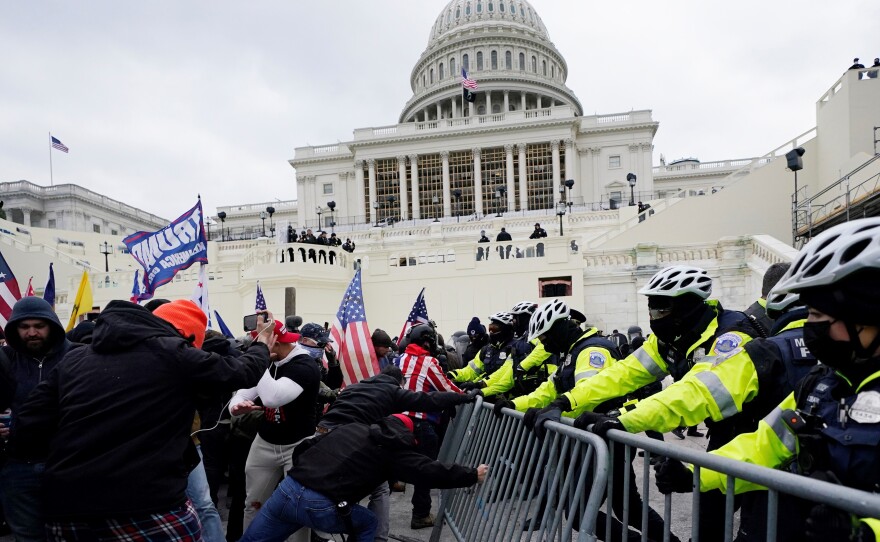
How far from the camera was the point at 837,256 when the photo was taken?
2.04 meters

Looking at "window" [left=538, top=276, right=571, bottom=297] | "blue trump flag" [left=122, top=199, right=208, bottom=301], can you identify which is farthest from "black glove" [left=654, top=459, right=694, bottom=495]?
"window" [left=538, top=276, right=571, bottom=297]

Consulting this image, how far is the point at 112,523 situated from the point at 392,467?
153 centimetres

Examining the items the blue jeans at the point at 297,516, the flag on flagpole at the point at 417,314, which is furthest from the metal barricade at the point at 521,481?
the flag on flagpole at the point at 417,314

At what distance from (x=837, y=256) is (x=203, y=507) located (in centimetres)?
391

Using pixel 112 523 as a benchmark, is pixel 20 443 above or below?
above

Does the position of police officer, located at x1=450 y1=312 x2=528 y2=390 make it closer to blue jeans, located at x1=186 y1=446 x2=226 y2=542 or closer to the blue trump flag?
blue jeans, located at x1=186 y1=446 x2=226 y2=542

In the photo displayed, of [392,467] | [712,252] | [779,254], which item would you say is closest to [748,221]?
[712,252]

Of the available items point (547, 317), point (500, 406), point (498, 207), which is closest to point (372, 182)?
point (498, 207)

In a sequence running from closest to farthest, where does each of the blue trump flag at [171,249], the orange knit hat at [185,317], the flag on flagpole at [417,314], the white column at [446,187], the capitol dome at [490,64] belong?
the orange knit hat at [185,317], the blue trump flag at [171,249], the flag on flagpole at [417,314], the white column at [446,187], the capitol dome at [490,64]

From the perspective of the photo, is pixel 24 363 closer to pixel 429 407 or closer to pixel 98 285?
pixel 429 407

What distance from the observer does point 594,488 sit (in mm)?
2600

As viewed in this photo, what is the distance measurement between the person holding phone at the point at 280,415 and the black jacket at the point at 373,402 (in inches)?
16.8

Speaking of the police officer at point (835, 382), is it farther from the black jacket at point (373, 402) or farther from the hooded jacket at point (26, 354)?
the hooded jacket at point (26, 354)

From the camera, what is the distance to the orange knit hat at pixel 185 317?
3115 millimetres
